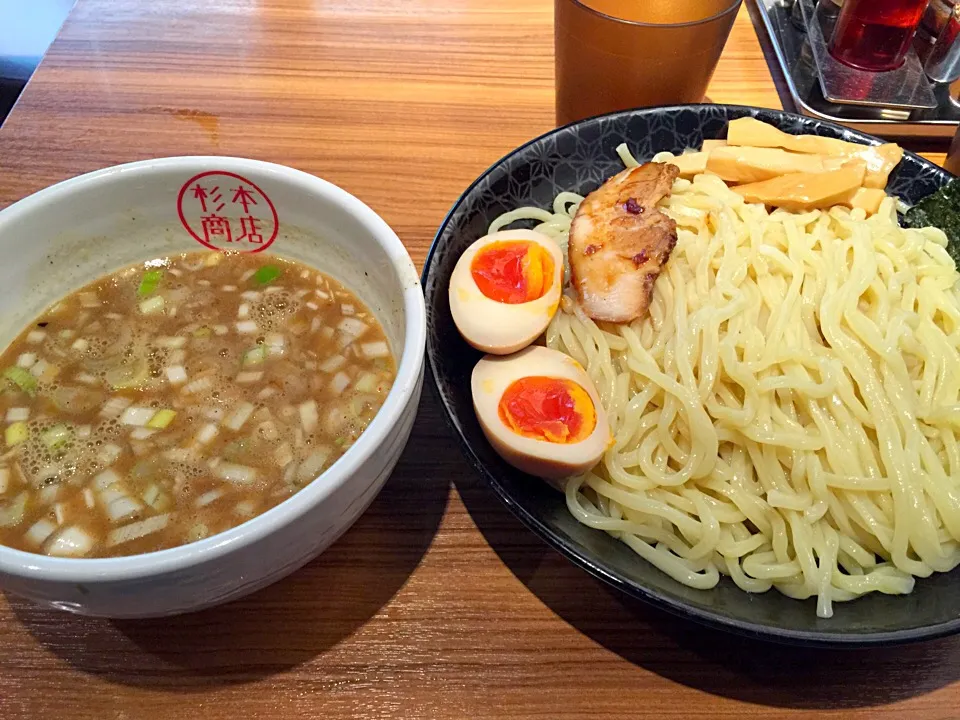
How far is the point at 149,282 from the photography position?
122 centimetres

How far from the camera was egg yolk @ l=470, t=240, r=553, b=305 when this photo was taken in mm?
1330

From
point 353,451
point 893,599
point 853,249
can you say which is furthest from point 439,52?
point 893,599

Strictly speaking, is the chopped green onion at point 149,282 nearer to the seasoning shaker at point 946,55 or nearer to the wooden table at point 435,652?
the wooden table at point 435,652

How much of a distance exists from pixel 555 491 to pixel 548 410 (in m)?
0.14

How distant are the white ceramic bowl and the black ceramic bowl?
0.20 meters

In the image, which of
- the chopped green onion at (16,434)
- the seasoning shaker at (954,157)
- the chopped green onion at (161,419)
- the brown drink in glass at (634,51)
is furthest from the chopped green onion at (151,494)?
the seasoning shaker at (954,157)

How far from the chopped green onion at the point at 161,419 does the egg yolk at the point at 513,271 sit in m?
0.59

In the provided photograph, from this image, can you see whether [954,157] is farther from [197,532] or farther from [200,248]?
[197,532]

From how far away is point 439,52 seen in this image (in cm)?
221

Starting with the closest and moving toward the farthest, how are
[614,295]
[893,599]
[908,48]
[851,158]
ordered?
[893,599] < [614,295] < [851,158] < [908,48]

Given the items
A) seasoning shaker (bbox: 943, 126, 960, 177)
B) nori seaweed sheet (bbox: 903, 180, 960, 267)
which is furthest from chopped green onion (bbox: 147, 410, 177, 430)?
seasoning shaker (bbox: 943, 126, 960, 177)

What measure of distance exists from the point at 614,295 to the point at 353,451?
0.75m

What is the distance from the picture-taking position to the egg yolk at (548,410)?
1.14m

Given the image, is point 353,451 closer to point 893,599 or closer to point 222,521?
point 222,521
